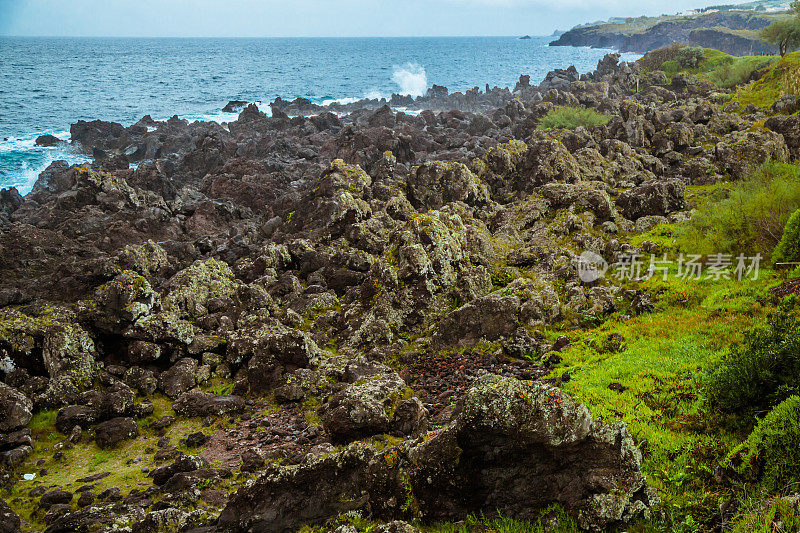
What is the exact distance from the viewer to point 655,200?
25.3 m

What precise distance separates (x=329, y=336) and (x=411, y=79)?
131 metres

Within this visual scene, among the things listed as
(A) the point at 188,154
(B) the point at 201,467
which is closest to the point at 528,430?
(B) the point at 201,467

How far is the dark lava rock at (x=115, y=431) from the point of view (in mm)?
12828

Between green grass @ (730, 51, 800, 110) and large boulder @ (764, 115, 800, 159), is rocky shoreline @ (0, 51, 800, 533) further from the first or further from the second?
green grass @ (730, 51, 800, 110)

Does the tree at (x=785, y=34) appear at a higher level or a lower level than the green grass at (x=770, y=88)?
higher

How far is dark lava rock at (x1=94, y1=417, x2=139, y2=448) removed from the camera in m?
12.8

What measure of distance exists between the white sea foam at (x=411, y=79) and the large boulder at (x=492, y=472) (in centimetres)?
11093

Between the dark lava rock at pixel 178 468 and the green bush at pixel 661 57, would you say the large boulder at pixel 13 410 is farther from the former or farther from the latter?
the green bush at pixel 661 57

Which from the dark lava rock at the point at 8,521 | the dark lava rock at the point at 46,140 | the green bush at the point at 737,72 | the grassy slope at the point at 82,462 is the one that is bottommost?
the grassy slope at the point at 82,462

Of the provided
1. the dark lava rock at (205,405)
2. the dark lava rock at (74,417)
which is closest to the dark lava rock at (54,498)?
the dark lava rock at (74,417)

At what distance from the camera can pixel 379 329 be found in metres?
17.2

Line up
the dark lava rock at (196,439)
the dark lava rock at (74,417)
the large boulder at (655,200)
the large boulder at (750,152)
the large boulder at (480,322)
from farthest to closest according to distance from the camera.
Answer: the large boulder at (750,152)
the large boulder at (655,200)
the large boulder at (480,322)
the dark lava rock at (74,417)
the dark lava rock at (196,439)

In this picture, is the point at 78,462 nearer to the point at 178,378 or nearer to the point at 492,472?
the point at 178,378

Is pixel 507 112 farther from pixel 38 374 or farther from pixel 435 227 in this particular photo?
pixel 38 374
